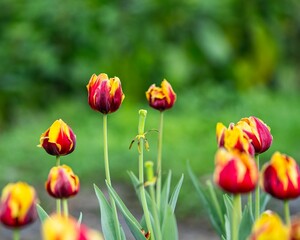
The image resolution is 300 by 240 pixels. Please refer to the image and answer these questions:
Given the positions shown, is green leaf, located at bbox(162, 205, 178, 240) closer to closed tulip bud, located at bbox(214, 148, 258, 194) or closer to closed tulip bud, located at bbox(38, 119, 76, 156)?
closed tulip bud, located at bbox(38, 119, 76, 156)

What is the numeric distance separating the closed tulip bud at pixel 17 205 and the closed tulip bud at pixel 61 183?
178 mm

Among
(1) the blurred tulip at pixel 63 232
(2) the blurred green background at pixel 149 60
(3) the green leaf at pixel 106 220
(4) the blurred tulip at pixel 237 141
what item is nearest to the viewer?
(1) the blurred tulip at pixel 63 232

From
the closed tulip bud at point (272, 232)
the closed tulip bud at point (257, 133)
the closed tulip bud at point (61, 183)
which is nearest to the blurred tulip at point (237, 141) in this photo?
the closed tulip bud at point (257, 133)

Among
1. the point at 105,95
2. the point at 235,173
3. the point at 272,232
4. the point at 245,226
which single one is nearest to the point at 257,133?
the point at 245,226

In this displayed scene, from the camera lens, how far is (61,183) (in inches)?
48.5

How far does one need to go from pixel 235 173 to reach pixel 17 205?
0.84 feet

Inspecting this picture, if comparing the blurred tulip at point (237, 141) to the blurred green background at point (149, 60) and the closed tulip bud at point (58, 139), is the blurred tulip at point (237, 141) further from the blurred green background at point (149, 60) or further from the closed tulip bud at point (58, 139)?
the blurred green background at point (149, 60)

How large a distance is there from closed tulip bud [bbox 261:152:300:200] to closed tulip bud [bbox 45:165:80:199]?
0.28 meters

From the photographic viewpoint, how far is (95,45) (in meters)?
5.85

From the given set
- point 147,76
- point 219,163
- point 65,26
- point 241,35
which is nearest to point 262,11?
point 241,35

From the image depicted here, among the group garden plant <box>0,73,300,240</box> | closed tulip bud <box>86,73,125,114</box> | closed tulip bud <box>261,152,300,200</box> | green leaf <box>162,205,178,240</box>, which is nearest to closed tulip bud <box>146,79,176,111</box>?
garden plant <box>0,73,300,240</box>

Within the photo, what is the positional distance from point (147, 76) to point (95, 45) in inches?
15.5

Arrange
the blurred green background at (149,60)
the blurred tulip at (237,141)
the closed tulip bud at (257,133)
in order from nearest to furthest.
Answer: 1. the blurred tulip at (237,141)
2. the closed tulip bud at (257,133)
3. the blurred green background at (149,60)

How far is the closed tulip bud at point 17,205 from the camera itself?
1039 mm
